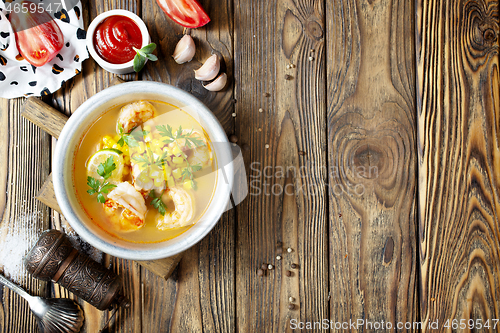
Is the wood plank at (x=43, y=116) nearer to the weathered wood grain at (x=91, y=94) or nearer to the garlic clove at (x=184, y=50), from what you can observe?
the weathered wood grain at (x=91, y=94)

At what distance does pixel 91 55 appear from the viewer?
1.03m

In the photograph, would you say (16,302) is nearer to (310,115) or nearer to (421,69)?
(310,115)

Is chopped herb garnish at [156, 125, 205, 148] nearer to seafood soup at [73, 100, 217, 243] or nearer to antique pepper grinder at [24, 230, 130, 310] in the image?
seafood soup at [73, 100, 217, 243]

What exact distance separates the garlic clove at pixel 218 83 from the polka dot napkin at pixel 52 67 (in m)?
0.40

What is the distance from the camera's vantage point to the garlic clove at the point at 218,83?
103cm

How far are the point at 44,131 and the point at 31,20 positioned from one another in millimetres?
339

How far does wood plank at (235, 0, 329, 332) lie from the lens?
1075 millimetres

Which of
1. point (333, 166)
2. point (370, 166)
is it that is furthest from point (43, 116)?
point (370, 166)

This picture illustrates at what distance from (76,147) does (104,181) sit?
12 cm

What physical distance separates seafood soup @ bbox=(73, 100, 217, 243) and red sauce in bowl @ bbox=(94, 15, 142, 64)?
0.60ft

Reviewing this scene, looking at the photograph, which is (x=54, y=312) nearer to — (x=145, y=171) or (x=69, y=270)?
(x=69, y=270)

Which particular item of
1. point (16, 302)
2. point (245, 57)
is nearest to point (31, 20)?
point (245, 57)

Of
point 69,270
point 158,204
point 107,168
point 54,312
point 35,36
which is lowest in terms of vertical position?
point 54,312

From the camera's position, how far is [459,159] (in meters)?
1.10
